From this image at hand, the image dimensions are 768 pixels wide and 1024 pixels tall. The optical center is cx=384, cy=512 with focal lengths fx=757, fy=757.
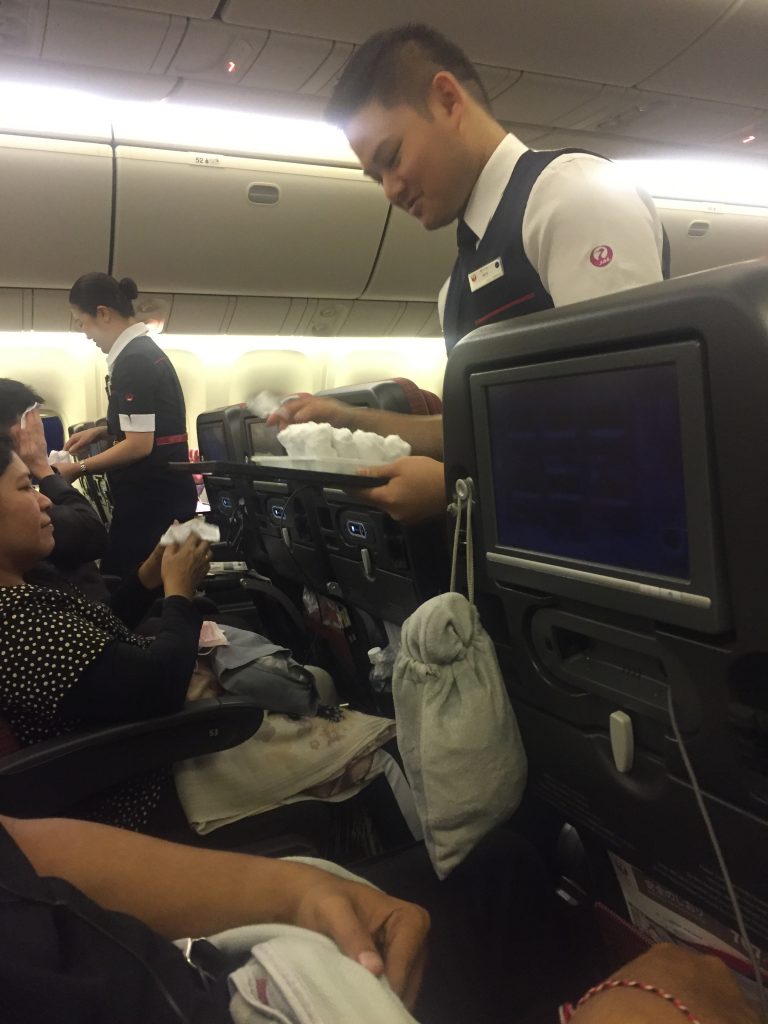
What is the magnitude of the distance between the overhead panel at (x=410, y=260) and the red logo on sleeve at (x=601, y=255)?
4921 millimetres

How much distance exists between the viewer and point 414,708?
114 centimetres

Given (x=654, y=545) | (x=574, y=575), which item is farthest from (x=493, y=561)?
(x=654, y=545)

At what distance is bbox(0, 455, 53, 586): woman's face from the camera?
1706 mm

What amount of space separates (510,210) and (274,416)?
69cm

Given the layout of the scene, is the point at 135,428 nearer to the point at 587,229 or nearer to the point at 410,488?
the point at 410,488

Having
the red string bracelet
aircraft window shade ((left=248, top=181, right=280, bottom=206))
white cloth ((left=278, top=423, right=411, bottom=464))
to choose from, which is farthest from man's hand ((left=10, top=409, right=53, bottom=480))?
aircraft window shade ((left=248, top=181, right=280, bottom=206))

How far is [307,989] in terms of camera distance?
0.75 meters

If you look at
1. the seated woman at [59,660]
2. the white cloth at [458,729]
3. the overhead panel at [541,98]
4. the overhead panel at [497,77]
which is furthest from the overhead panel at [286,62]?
the white cloth at [458,729]

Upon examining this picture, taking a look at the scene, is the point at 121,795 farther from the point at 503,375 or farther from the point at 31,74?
the point at 31,74

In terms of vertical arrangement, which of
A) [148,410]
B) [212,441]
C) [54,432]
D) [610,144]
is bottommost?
[212,441]

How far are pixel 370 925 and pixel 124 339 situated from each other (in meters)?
3.43

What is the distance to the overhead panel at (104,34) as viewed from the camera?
2.99 m

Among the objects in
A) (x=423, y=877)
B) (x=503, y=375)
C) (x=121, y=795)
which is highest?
(x=503, y=375)

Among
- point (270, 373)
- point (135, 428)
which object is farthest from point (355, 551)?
point (270, 373)
